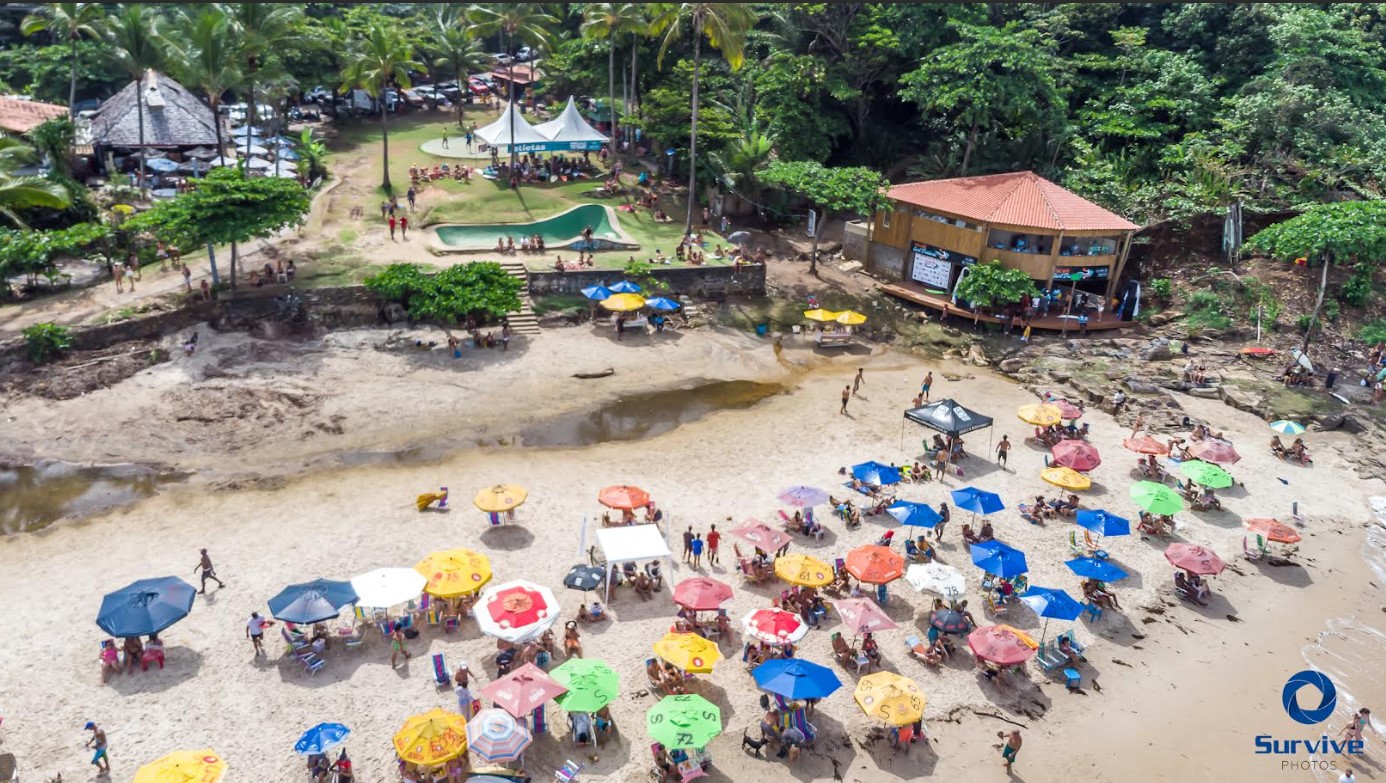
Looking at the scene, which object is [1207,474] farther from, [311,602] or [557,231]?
[557,231]

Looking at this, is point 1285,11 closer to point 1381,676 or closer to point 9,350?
point 1381,676

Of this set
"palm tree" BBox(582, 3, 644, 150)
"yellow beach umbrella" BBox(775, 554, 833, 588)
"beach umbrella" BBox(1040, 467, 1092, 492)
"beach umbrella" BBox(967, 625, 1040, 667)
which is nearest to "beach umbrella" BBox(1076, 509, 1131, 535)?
"beach umbrella" BBox(1040, 467, 1092, 492)

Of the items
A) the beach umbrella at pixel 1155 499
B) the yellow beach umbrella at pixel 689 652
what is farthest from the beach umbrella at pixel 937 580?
the beach umbrella at pixel 1155 499

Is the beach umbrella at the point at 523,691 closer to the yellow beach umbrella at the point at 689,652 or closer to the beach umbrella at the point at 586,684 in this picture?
the beach umbrella at the point at 586,684

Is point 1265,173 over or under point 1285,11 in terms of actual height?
under

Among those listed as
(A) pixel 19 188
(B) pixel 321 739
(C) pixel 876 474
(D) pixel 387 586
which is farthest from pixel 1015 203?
(A) pixel 19 188

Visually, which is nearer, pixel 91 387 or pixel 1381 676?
pixel 1381 676

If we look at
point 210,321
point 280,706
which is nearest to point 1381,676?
point 280,706
